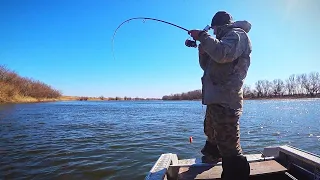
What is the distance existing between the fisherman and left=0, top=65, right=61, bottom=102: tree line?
63944 millimetres

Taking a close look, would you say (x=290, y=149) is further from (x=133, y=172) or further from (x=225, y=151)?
(x=133, y=172)

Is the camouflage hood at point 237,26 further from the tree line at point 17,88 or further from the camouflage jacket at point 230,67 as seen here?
the tree line at point 17,88

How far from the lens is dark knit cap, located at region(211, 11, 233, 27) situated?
3393mm

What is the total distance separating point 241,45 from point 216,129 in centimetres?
110

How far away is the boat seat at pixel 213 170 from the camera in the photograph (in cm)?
346

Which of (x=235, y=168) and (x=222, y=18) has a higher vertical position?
(x=222, y=18)

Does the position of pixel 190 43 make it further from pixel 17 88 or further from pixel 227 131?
pixel 17 88

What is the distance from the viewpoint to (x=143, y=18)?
5562mm

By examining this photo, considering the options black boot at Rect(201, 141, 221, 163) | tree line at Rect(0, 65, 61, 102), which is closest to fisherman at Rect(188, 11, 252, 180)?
black boot at Rect(201, 141, 221, 163)

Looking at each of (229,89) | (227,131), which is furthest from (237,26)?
(227,131)

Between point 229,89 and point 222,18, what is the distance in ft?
3.35

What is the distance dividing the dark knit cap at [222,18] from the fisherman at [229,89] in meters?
0.12

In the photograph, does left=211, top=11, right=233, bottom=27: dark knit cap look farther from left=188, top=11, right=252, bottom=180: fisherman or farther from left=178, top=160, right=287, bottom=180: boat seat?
left=178, top=160, right=287, bottom=180: boat seat

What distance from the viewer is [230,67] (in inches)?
124
